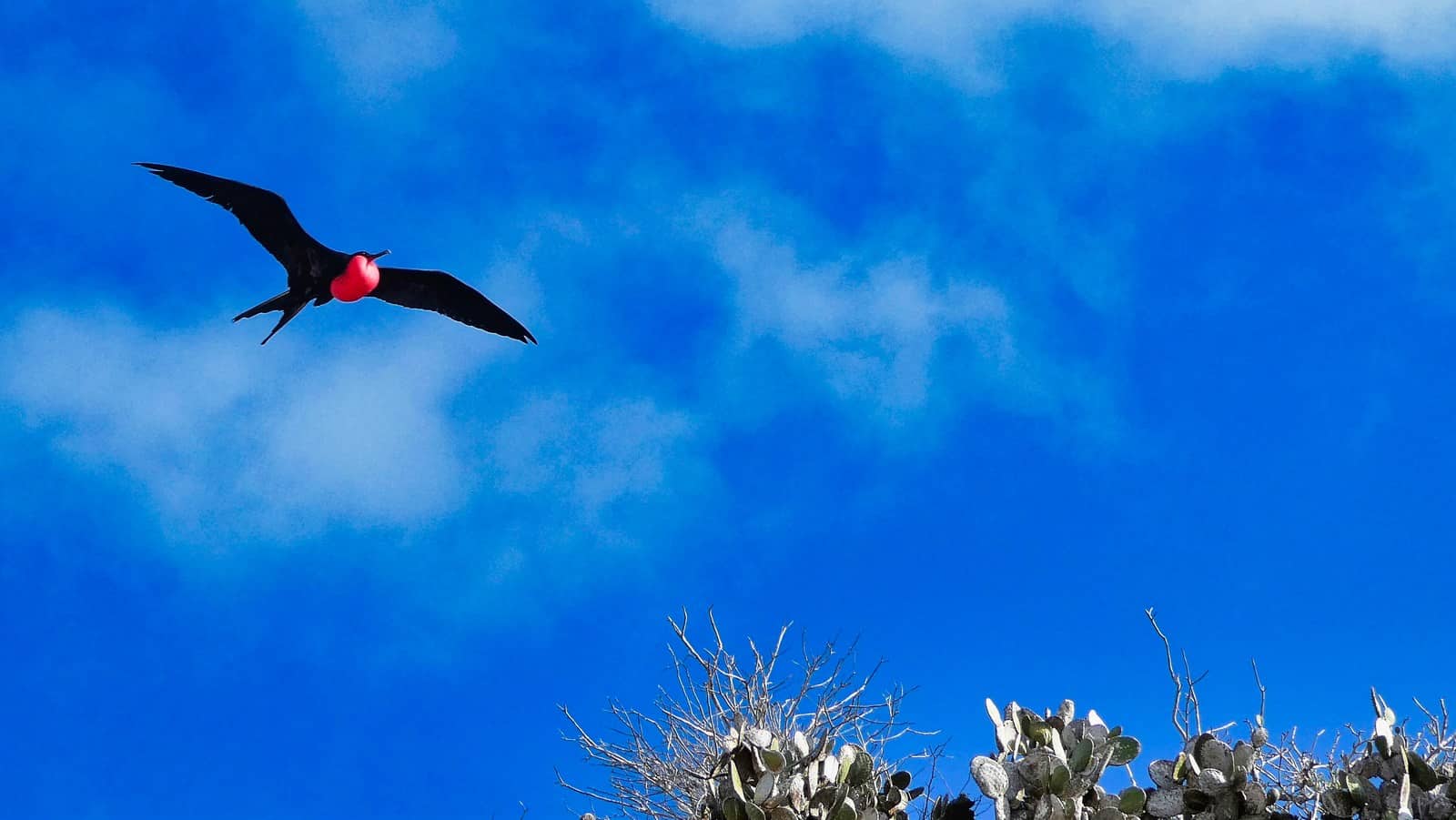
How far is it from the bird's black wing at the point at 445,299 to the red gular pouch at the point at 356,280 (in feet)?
0.38

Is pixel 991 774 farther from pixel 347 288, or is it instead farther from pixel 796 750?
pixel 347 288

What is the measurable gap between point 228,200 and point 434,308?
5.29 ft

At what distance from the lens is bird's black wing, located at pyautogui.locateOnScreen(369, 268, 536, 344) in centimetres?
892

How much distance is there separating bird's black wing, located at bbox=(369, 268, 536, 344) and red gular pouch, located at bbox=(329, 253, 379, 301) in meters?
0.12

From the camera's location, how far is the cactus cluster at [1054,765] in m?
3.76

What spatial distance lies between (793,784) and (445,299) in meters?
6.11

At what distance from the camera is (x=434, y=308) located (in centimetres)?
907

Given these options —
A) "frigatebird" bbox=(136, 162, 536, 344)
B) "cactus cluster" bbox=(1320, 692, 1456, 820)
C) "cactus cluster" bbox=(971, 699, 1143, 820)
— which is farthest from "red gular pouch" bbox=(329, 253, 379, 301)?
"cactus cluster" bbox=(1320, 692, 1456, 820)

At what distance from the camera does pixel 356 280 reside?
8719 millimetres

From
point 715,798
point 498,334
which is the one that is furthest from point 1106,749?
point 498,334

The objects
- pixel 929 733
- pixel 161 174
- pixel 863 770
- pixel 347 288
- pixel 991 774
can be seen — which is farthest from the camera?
pixel 347 288

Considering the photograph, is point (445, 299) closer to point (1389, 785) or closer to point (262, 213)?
point (262, 213)

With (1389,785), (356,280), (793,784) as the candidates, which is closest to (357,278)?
(356,280)

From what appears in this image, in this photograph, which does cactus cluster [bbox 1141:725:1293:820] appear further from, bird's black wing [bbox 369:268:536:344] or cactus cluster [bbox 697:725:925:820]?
bird's black wing [bbox 369:268:536:344]
